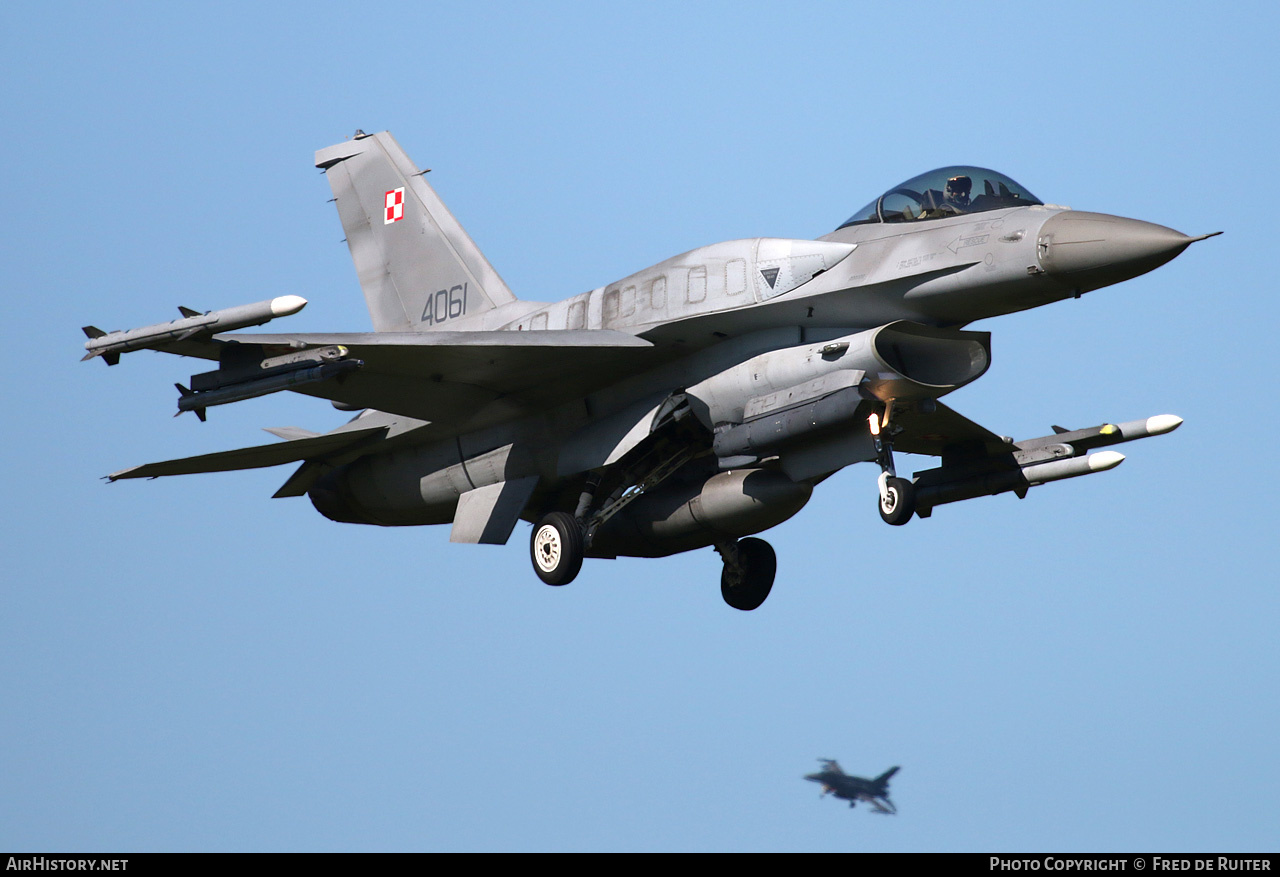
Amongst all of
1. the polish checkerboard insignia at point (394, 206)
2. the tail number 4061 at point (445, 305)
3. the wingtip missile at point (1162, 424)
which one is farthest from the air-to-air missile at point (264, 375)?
the wingtip missile at point (1162, 424)

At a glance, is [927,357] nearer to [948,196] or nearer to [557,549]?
[948,196]

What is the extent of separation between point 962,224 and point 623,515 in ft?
18.1

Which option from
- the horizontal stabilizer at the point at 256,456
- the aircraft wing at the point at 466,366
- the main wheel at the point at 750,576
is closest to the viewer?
the aircraft wing at the point at 466,366

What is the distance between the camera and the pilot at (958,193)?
16.2m

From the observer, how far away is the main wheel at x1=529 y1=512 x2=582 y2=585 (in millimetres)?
17844

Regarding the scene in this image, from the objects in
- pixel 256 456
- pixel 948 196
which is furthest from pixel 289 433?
pixel 948 196

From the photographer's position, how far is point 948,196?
16328 millimetres

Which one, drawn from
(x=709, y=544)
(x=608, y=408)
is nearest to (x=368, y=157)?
(x=608, y=408)

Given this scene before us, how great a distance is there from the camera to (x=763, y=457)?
16781 mm

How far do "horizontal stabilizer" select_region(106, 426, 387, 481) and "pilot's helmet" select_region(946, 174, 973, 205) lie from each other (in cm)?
771

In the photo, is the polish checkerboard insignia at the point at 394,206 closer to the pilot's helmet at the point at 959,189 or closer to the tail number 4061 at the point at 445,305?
the tail number 4061 at the point at 445,305

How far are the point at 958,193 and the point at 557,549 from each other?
240 inches
